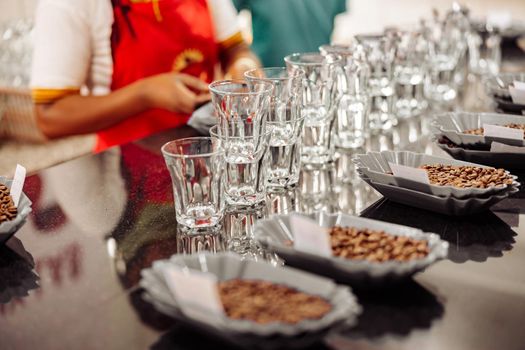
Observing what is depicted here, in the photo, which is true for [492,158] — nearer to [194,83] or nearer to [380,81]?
[380,81]

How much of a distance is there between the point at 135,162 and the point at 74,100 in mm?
557

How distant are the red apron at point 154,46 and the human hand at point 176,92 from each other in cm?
17

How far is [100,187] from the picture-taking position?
1374 mm

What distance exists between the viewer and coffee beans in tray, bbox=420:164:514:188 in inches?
47.8

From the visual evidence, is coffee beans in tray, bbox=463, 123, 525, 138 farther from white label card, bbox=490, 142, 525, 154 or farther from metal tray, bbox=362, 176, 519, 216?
metal tray, bbox=362, 176, 519, 216

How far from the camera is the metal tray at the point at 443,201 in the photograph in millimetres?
1175

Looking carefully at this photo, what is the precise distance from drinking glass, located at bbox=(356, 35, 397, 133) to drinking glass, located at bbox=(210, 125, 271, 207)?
60cm

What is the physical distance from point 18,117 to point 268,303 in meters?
2.85

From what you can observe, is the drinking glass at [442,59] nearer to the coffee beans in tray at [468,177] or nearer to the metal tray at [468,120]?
the metal tray at [468,120]

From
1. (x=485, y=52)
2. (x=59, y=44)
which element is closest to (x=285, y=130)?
(x=59, y=44)

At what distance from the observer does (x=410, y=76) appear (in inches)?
76.9

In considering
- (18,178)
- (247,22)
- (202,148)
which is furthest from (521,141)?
(247,22)

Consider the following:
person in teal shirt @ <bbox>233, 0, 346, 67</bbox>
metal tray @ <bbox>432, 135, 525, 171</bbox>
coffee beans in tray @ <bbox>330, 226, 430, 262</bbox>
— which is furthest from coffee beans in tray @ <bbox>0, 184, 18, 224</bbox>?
person in teal shirt @ <bbox>233, 0, 346, 67</bbox>

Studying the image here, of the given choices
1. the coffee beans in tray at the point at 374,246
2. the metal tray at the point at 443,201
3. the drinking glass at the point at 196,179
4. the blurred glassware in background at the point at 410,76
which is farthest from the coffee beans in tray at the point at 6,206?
the blurred glassware in background at the point at 410,76
